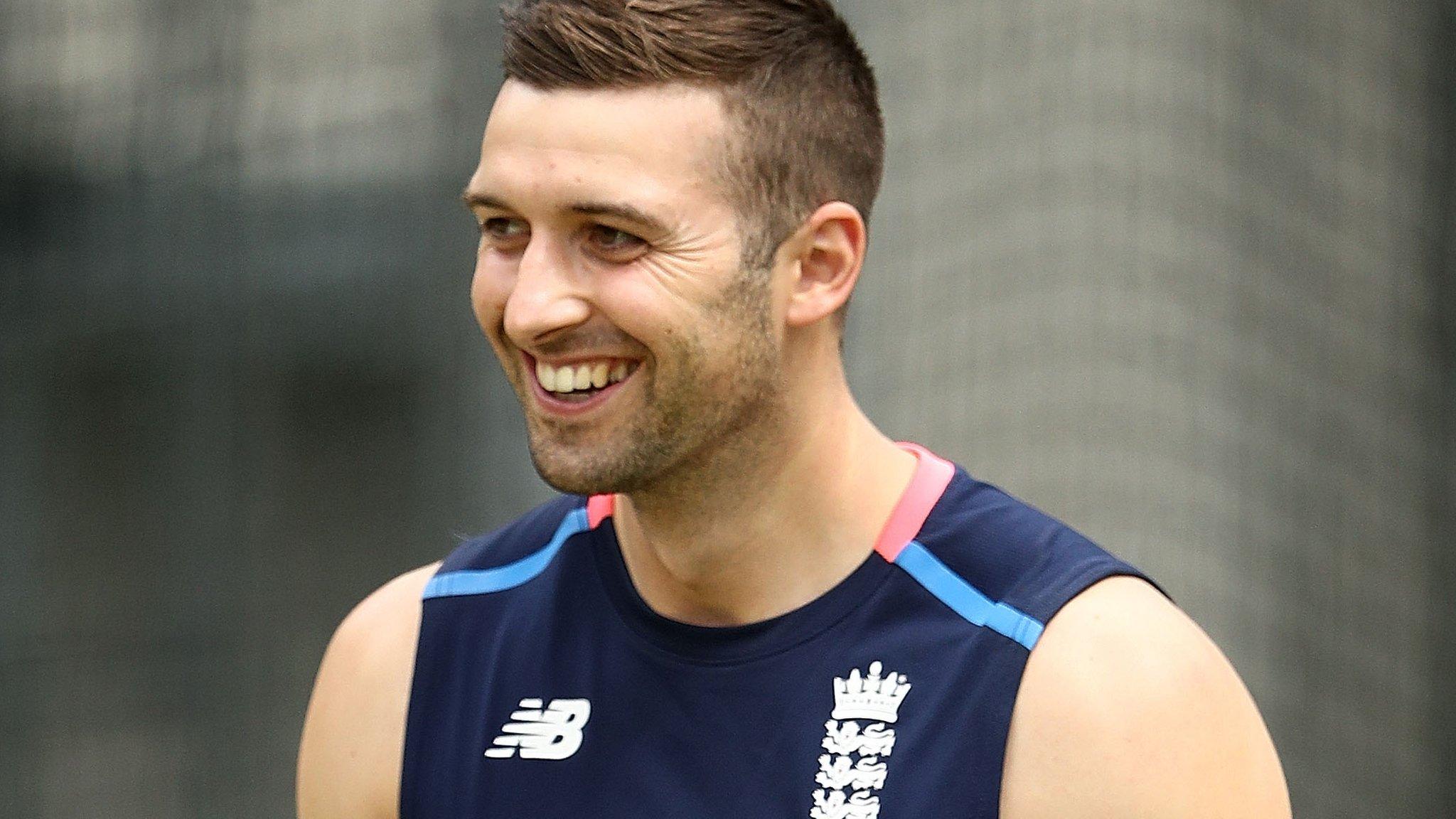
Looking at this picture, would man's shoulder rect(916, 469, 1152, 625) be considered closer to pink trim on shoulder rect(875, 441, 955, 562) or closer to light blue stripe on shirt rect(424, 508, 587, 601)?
pink trim on shoulder rect(875, 441, 955, 562)

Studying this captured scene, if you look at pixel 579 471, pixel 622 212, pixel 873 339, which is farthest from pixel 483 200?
pixel 873 339

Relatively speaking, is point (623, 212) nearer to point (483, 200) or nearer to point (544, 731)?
point (483, 200)

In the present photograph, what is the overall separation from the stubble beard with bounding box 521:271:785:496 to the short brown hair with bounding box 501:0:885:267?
7 centimetres

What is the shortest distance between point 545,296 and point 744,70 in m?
0.31

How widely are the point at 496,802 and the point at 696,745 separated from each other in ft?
0.77

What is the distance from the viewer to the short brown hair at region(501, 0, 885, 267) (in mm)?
1753

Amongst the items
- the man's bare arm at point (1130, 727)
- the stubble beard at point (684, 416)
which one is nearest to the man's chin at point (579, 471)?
the stubble beard at point (684, 416)

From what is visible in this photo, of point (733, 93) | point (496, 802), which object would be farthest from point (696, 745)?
point (733, 93)

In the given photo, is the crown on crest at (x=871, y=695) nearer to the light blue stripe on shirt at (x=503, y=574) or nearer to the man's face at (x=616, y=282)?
the man's face at (x=616, y=282)

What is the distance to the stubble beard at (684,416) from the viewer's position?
68.8 inches

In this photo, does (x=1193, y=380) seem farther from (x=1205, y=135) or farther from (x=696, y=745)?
(x=696, y=745)

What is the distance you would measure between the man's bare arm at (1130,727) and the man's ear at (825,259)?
400 mm

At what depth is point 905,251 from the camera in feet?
11.2

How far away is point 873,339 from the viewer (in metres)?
3.44
